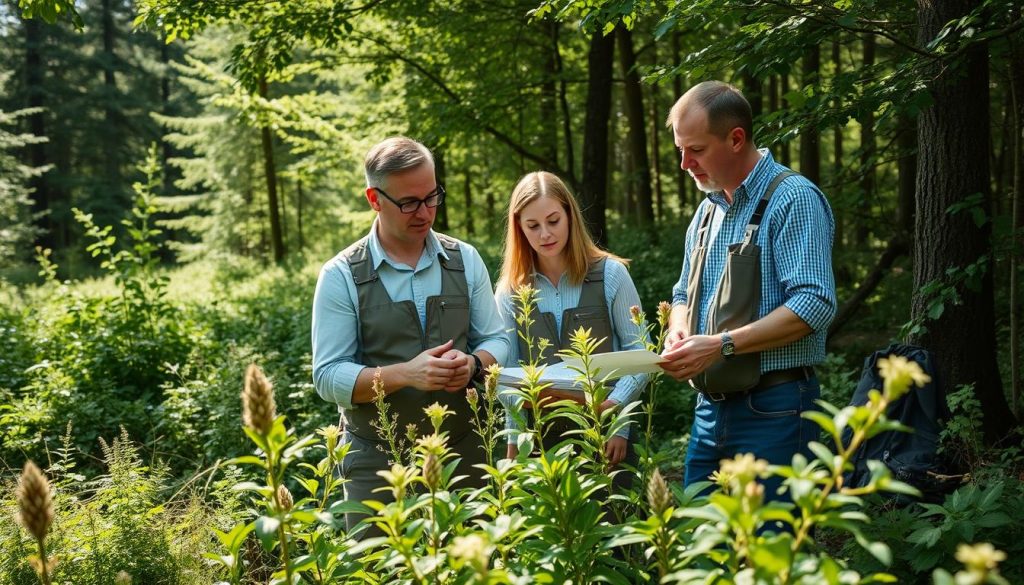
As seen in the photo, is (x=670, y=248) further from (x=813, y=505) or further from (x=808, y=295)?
(x=813, y=505)

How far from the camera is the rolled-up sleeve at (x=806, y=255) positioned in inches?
108

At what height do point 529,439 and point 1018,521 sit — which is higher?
point 529,439

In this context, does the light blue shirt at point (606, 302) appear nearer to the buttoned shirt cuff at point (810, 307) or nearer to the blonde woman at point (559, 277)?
the blonde woman at point (559, 277)

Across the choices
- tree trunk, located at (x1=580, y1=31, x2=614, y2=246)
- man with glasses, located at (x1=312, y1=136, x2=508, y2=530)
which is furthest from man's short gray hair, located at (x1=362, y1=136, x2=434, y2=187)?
tree trunk, located at (x1=580, y1=31, x2=614, y2=246)

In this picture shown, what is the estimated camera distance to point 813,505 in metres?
1.24

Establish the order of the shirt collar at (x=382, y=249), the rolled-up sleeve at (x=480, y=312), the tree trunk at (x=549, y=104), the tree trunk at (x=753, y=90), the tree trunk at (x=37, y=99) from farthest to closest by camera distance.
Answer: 1. the tree trunk at (x=37, y=99)
2. the tree trunk at (x=549, y=104)
3. the tree trunk at (x=753, y=90)
4. the rolled-up sleeve at (x=480, y=312)
5. the shirt collar at (x=382, y=249)

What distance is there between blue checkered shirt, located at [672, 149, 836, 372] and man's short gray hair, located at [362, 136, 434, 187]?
1.21 meters

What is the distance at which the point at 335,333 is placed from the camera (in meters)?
3.11

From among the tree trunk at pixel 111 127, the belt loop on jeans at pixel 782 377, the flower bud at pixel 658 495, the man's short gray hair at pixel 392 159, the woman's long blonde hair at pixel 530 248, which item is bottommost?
the belt loop on jeans at pixel 782 377

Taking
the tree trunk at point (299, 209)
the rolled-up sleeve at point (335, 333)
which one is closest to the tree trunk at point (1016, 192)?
the rolled-up sleeve at point (335, 333)

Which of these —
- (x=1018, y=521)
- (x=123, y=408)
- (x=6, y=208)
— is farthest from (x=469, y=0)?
(x=6, y=208)

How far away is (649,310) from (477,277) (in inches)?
252

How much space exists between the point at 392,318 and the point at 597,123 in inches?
313

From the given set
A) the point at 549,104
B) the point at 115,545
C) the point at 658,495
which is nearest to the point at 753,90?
the point at 549,104
